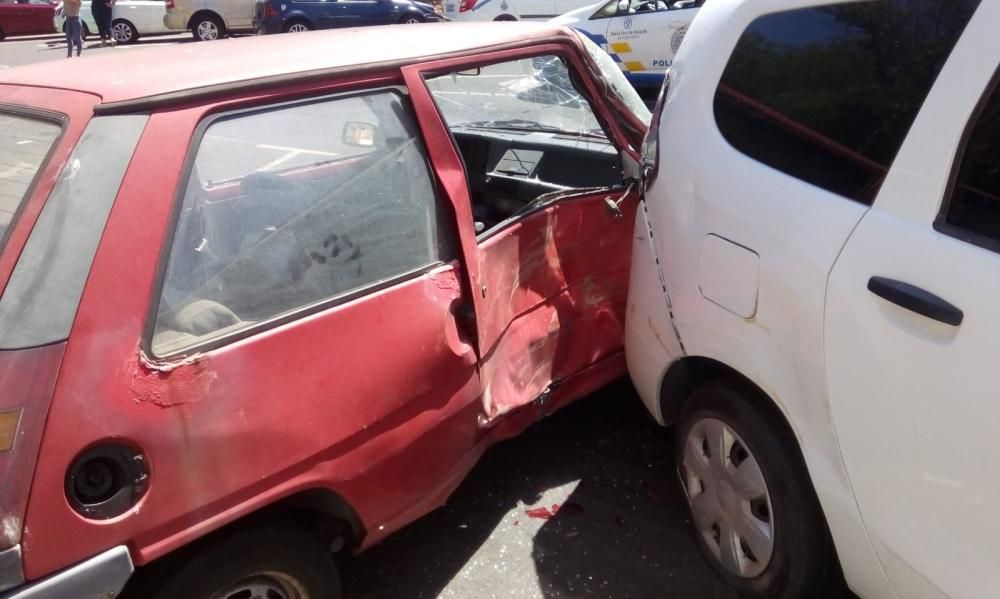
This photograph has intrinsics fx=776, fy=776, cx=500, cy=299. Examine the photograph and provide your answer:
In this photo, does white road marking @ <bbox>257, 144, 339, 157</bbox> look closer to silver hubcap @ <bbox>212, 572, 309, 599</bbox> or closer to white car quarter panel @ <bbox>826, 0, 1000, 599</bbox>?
silver hubcap @ <bbox>212, 572, 309, 599</bbox>

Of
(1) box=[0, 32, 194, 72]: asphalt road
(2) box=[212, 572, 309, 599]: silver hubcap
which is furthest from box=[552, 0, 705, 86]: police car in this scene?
(1) box=[0, 32, 194, 72]: asphalt road

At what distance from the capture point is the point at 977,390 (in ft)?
4.94

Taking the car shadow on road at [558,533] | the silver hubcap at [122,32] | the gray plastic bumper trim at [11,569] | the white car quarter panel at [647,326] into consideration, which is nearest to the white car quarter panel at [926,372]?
the white car quarter panel at [647,326]

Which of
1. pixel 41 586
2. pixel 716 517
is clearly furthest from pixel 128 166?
pixel 716 517

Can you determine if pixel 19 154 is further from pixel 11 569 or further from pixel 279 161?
pixel 11 569

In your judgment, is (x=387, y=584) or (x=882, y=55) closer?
(x=882, y=55)

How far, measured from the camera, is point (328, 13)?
16.4 meters

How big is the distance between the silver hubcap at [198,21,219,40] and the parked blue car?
2.59 m

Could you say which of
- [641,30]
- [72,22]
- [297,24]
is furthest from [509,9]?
[72,22]

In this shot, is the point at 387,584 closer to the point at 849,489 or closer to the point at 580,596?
the point at 580,596

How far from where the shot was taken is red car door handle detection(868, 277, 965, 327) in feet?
5.11

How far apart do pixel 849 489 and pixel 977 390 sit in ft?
1.40

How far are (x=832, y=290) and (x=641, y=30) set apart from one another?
870 cm

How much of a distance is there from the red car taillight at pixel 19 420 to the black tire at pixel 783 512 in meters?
1.72
